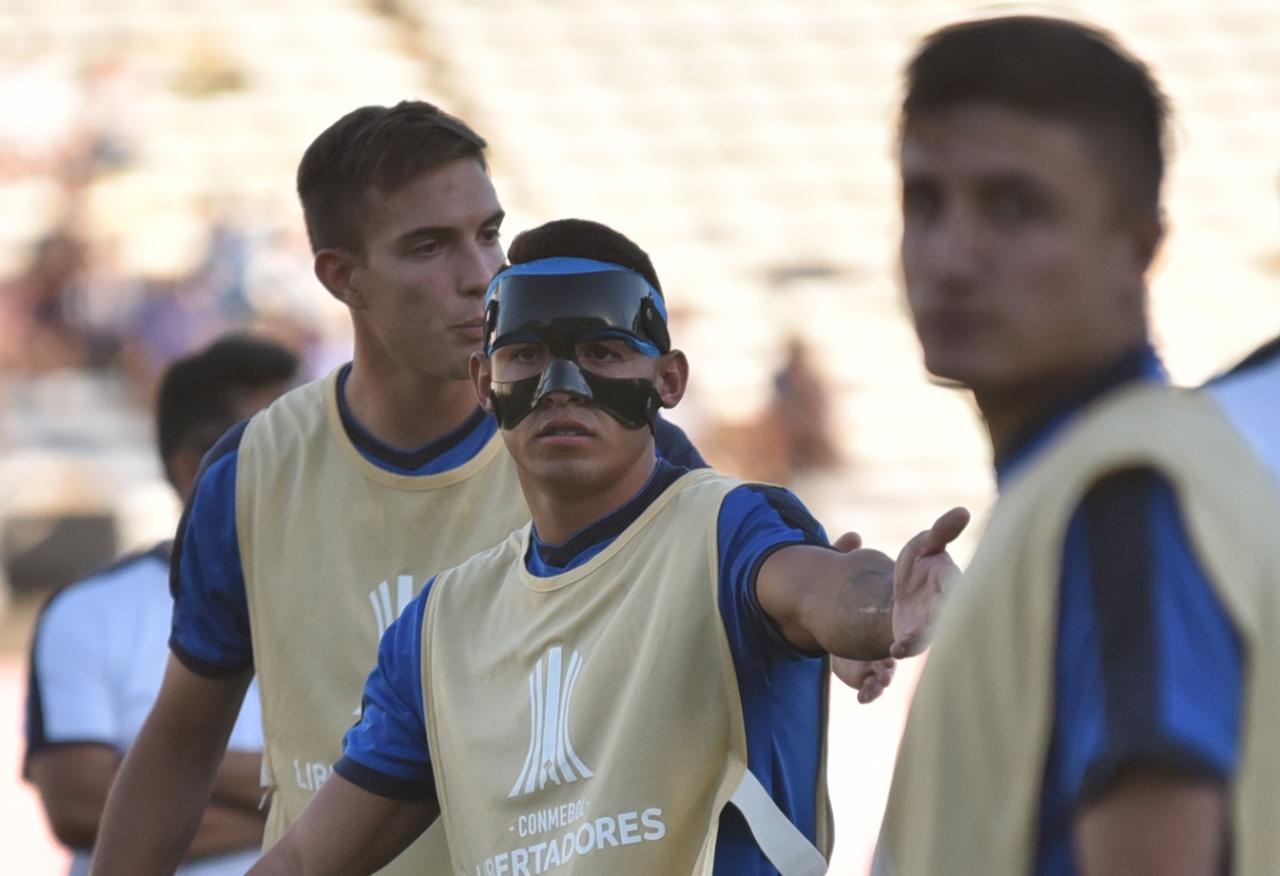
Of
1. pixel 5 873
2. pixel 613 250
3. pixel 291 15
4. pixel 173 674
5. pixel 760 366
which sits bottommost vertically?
pixel 5 873

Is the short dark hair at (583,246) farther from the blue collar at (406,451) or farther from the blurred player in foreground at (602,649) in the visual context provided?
the blue collar at (406,451)

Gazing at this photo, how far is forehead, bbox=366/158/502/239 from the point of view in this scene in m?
4.24

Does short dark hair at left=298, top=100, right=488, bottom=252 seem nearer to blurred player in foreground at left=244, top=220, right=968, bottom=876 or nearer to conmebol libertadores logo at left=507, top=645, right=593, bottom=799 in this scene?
blurred player in foreground at left=244, top=220, right=968, bottom=876

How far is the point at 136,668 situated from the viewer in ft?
17.7

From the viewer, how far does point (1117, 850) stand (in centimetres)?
164

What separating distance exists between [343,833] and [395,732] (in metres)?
0.17

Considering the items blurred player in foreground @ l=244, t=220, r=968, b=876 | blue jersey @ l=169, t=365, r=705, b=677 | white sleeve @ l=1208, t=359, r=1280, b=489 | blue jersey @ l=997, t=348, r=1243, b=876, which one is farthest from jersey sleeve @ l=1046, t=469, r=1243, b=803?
blue jersey @ l=169, t=365, r=705, b=677

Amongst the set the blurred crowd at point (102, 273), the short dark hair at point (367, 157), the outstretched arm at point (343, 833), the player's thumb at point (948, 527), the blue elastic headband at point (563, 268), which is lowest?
the outstretched arm at point (343, 833)

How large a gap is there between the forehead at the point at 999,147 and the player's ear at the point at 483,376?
172 centimetres

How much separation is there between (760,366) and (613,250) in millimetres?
14023

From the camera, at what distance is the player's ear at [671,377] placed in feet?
11.5

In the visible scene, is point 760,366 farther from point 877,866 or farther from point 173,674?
point 877,866

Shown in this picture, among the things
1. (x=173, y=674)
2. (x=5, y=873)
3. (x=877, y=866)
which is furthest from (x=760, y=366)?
(x=877, y=866)

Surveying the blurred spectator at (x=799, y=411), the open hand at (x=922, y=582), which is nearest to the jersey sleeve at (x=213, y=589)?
the open hand at (x=922, y=582)
